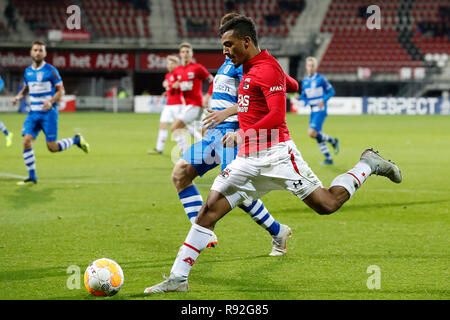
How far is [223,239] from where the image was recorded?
6770mm

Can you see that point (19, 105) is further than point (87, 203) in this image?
Yes

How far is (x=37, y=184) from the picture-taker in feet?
36.2

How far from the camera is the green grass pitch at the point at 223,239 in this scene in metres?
5.00

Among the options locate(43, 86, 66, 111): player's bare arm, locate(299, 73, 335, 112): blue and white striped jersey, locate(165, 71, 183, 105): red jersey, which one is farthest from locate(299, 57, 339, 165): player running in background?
locate(43, 86, 66, 111): player's bare arm

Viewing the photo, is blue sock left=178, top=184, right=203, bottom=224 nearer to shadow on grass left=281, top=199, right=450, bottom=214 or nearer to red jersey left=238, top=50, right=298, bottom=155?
red jersey left=238, top=50, right=298, bottom=155

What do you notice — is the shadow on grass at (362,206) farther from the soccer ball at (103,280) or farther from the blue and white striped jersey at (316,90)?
the blue and white striped jersey at (316,90)

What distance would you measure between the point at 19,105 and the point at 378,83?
826 inches

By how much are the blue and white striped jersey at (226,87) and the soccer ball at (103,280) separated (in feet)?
7.65

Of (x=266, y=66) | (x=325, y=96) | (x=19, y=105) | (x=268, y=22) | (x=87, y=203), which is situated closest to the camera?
(x=266, y=66)

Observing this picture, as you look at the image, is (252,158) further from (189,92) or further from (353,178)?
(189,92)

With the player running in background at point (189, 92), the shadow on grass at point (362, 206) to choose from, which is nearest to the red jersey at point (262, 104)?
the shadow on grass at point (362, 206)
